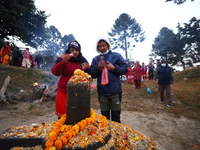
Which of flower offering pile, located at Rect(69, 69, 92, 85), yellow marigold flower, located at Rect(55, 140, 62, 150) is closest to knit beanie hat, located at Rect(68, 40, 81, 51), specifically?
flower offering pile, located at Rect(69, 69, 92, 85)

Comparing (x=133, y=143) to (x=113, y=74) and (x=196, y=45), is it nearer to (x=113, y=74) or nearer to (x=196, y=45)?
(x=113, y=74)

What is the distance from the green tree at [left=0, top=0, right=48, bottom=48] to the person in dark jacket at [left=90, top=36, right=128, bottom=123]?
14.4 metres

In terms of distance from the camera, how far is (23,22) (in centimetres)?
1307

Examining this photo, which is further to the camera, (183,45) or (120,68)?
(183,45)

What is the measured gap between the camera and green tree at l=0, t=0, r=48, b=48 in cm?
1174

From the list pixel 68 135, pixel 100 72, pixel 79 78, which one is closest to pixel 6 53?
pixel 100 72

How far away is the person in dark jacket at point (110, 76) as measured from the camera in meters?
2.44

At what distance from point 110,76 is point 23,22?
15860mm

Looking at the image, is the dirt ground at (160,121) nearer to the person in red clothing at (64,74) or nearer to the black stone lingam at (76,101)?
the black stone lingam at (76,101)

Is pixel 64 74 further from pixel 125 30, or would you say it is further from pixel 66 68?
pixel 125 30

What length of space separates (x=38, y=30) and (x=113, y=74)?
1644cm

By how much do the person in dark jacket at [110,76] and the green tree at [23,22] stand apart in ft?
47.2

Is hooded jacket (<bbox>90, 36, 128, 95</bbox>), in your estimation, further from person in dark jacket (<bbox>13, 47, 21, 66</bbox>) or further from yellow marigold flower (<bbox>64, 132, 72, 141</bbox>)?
person in dark jacket (<bbox>13, 47, 21, 66</bbox>)

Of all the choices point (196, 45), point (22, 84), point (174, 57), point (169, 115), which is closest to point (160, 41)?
point (174, 57)
